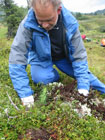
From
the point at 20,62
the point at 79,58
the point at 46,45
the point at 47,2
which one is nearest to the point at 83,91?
the point at 79,58

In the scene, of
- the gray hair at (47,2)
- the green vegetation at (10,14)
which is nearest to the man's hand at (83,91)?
the gray hair at (47,2)

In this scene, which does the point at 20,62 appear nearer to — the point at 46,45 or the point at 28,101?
the point at 46,45

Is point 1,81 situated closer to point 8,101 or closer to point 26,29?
point 8,101

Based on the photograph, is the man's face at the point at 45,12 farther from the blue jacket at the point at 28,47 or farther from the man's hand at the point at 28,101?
the man's hand at the point at 28,101

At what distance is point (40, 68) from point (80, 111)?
1858mm

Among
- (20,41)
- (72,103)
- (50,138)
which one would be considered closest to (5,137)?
(50,138)

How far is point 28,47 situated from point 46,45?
447mm

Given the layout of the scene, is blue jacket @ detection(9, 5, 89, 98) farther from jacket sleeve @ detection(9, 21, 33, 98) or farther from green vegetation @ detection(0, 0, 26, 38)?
green vegetation @ detection(0, 0, 26, 38)

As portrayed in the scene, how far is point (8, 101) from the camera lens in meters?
3.23

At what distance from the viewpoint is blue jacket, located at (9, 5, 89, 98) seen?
346cm

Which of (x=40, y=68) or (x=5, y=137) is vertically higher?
(x=40, y=68)

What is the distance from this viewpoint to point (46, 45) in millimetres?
3852

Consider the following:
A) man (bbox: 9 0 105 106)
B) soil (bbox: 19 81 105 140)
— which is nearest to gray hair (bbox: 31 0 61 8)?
man (bbox: 9 0 105 106)

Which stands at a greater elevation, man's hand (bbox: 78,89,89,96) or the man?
the man
